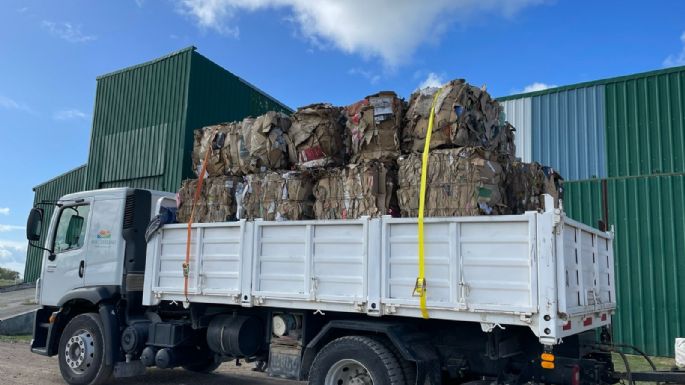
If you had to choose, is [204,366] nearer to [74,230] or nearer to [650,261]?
[74,230]

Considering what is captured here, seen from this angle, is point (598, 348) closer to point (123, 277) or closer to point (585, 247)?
point (585, 247)

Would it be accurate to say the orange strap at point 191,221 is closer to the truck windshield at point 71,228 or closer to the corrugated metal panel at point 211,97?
the truck windshield at point 71,228

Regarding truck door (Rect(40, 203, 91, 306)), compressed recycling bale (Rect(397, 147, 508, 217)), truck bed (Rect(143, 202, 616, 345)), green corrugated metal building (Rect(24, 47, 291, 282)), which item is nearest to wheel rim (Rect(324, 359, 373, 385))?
truck bed (Rect(143, 202, 616, 345))

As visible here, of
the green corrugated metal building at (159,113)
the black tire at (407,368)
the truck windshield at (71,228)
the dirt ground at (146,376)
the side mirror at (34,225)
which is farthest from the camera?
the green corrugated metal building at (159,113)

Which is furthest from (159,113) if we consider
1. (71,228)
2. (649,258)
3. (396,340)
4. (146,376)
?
(649,258)

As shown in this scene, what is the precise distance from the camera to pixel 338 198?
6.00 meters

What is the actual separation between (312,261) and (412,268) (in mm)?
1155

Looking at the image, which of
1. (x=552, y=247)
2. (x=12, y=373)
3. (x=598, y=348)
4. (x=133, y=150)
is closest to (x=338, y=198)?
(x=552, y=247)

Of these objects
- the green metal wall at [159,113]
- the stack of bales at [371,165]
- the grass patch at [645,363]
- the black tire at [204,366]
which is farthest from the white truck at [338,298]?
the green metal wall at [159,113]

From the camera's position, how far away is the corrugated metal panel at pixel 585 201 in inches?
498

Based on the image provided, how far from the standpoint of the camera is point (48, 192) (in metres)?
21.9

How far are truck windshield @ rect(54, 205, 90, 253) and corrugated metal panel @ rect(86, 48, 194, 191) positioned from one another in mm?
5668

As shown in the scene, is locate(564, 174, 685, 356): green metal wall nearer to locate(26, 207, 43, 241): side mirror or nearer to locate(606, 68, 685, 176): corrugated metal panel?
locate(606, 68, 685, 176): corrugated metal panel

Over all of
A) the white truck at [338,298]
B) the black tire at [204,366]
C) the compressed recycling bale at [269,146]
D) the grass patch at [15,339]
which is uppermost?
the compressed recycling bale at [269,146]
